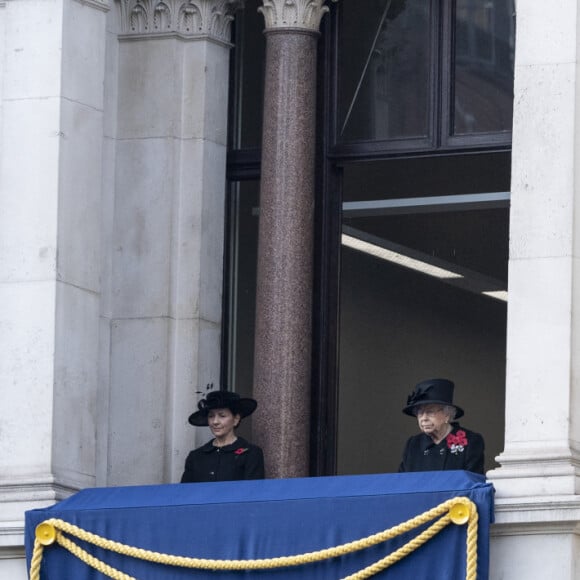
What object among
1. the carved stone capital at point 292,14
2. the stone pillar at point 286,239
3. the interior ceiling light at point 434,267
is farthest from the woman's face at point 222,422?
the carved stone capital at point 292,14

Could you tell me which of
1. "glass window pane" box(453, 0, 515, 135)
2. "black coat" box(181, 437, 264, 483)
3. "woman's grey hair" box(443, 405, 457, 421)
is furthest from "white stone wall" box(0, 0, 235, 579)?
"woman's grey hair" box(443, 405, 457, 421)

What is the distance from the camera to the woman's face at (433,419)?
2138 cm

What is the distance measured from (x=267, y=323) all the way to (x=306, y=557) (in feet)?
10.9

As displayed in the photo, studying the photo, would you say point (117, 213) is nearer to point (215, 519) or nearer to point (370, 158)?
point (370, 158)

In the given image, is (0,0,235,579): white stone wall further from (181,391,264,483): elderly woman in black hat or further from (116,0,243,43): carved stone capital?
(181,391,264,483): elderly woman in black hat

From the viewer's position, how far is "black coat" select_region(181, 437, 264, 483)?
73.7 ft

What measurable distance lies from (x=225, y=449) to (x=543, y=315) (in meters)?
3.35

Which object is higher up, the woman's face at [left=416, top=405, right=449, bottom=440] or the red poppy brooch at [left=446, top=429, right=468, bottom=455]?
the woman's face at [left=416, top=405, right=449, bottom=440]

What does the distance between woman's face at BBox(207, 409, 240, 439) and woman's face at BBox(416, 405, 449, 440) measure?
1.96 metres

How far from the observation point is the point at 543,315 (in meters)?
20.7

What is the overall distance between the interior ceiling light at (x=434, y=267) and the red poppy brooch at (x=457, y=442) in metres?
3.75

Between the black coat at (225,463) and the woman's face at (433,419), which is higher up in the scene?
the woman's face at (433,419)

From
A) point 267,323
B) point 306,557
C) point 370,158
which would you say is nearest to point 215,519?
point 306,557

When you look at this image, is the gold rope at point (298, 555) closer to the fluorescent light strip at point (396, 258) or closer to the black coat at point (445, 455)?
the black coat at point (445, 455)
